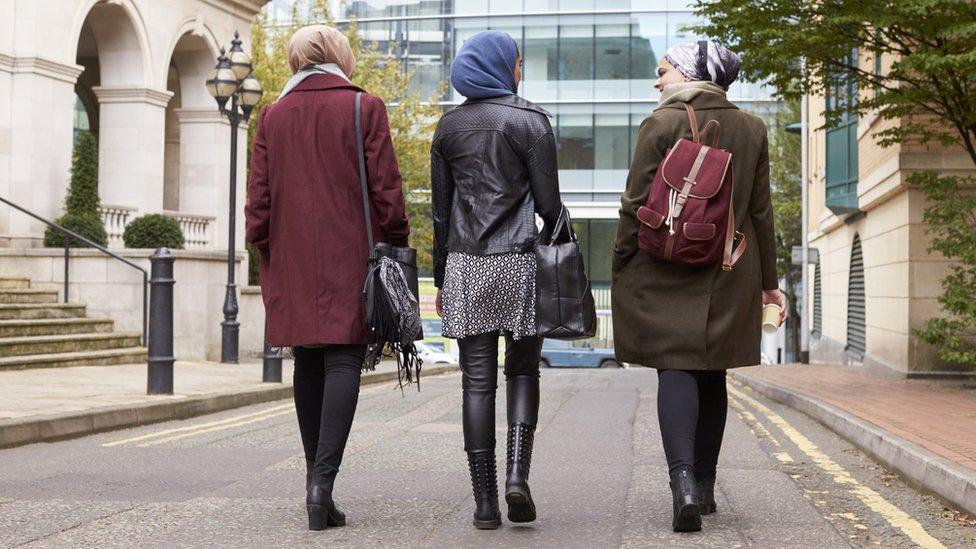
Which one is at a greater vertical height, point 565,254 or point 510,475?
point 565,254

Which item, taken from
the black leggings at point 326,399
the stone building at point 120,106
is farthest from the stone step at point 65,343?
the black leggings at point 326,399

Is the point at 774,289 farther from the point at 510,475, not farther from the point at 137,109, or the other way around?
the point at 137,109

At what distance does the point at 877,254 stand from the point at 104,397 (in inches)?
559

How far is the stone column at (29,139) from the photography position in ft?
64.5

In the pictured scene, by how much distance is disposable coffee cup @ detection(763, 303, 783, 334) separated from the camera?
520cm

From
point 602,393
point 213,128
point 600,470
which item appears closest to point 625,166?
point 213,128

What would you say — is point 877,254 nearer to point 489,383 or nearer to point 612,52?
point 489,383

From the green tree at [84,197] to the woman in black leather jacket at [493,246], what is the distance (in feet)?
51.7

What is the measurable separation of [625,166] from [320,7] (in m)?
18.4

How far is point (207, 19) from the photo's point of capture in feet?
81.5

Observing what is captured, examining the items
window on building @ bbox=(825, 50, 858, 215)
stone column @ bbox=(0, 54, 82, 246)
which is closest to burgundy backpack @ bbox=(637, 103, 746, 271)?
stone column @ bbox=(0, 54, 82, 246)

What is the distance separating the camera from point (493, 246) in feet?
16.5

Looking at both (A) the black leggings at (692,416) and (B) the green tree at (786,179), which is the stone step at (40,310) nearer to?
(A) the black leggings at (692,416)

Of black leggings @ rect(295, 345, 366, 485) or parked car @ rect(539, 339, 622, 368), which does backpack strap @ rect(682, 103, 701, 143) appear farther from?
parked car @ rect(539, 339, 622, 368)
